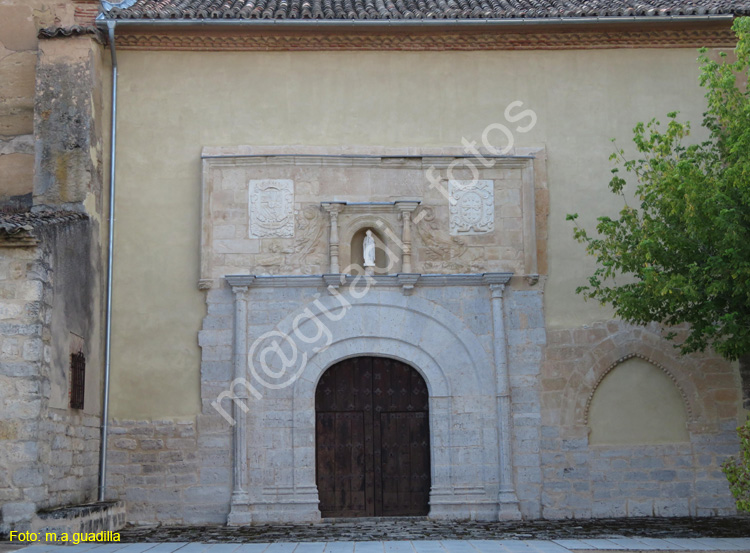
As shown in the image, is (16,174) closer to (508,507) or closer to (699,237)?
(508,507)

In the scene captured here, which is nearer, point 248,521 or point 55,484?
point 55,484

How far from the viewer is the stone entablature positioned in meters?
10.8

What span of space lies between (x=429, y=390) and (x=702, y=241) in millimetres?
3401

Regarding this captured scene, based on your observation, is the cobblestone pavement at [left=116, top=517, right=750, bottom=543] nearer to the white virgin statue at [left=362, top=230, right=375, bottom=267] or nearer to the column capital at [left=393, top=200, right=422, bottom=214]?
the white virgin statue at [left=362, top=230, right=375, bottom=267]

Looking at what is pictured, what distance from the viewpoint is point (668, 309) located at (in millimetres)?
9391

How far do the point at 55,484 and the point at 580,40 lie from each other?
299 inches

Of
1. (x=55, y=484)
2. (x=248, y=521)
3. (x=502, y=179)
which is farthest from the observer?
(x=502, y=179)

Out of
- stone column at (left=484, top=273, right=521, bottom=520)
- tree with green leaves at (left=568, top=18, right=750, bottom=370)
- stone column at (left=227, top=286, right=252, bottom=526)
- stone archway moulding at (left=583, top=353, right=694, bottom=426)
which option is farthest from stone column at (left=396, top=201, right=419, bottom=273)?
stone archway moulding at (left=583, top=353, right=694, bottom=426)

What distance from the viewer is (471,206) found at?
36.2 ft

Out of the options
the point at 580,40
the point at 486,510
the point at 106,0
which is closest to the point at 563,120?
the point at 580,40

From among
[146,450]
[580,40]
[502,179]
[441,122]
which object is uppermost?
[580,40]

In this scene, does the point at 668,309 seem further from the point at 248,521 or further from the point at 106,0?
the point at 106,0

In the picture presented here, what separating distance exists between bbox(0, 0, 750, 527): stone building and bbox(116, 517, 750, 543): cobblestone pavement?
31 centimetres

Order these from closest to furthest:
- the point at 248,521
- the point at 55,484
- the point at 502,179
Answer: the point at 55,484, the point at 248,521, the point at 502,179
